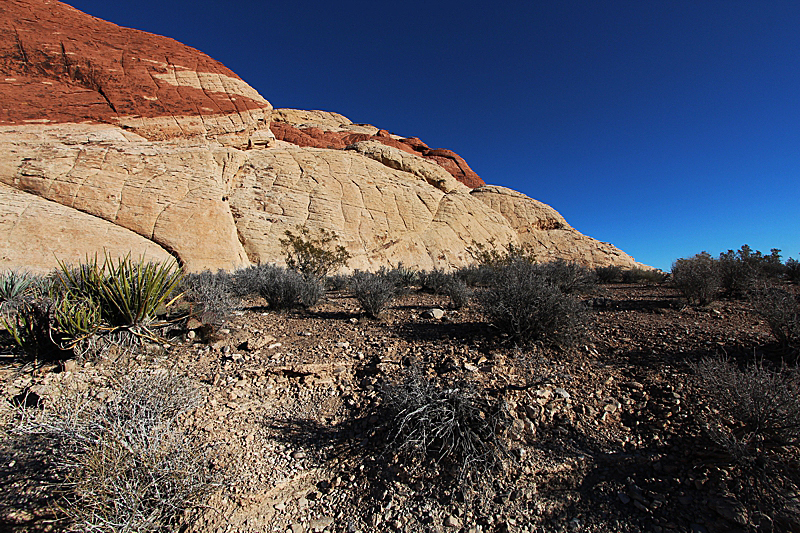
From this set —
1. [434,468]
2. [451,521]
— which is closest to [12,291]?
[434,468]

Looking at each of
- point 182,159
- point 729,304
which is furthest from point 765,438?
point 182,159

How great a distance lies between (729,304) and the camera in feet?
17.9

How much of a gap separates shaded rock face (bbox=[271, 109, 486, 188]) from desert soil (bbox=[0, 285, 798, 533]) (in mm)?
31938

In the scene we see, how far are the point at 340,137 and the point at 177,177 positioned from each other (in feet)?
81.2

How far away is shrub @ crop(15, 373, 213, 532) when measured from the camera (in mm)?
1684

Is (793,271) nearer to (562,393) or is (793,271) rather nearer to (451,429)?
(562,393)

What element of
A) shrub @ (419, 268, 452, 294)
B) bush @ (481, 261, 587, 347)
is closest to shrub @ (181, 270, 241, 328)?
bush @ (481, 261, 587, 347)

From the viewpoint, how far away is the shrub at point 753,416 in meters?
1.87

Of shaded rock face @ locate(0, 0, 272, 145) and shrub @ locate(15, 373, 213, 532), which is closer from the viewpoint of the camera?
shrub @ locate(15, 373, 213, 532)

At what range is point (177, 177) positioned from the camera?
60.6ft

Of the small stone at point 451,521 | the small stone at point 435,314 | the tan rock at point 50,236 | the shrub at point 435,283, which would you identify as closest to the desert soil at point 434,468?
the small stone at point 451,521

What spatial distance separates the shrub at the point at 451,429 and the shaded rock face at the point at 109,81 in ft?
92.2

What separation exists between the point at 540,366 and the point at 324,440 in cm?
240

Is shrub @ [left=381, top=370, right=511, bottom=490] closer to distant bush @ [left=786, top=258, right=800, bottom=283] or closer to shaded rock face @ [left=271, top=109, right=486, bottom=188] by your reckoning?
distant bush @ [left=786, top=258, right=800, bottom=283]
